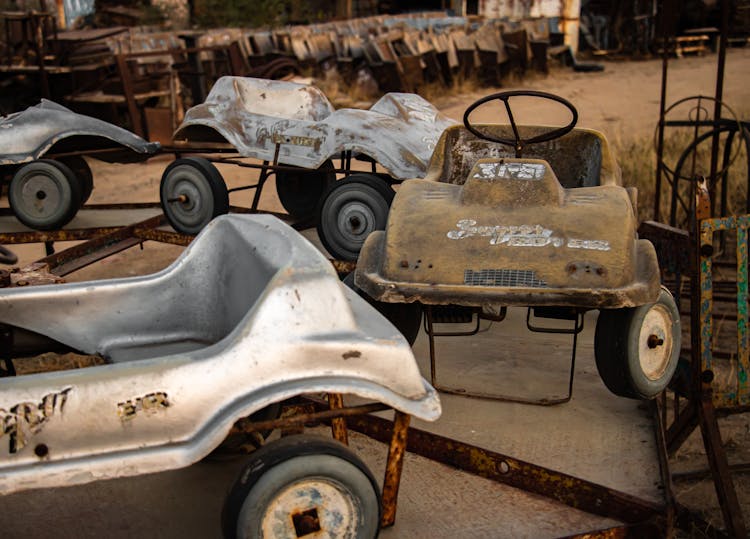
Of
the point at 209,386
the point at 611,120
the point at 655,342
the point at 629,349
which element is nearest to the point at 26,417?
the point at 209,386

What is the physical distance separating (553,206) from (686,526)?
1253 mm

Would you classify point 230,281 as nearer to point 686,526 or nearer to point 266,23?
point 686,526

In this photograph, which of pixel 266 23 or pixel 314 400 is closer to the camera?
pixel 314 400

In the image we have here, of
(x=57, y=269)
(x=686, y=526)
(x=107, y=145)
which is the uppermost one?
(x=107, y=145)

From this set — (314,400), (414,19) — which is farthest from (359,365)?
(414,19)

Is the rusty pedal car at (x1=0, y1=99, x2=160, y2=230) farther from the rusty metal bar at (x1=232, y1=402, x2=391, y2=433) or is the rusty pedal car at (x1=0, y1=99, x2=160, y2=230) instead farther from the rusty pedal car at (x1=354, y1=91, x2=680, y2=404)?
the rusty metal bar at (x1=232, y1=402, x2=391, y2=433)

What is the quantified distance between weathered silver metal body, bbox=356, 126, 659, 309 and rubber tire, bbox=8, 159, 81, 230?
258 centimetres

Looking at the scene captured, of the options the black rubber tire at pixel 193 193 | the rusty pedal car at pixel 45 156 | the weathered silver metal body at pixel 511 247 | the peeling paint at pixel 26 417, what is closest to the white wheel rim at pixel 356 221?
the black rubber tire at pixel 193 193

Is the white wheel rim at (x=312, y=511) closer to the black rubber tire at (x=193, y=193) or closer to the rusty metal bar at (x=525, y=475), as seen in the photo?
the rusty metal bar at (x=525, y=475)

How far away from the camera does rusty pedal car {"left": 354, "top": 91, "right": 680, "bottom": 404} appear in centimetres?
285

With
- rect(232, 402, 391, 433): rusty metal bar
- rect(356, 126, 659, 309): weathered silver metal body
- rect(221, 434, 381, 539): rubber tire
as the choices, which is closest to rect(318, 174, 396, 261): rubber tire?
rect(356, 126, 659, 309): weathered silver metal body

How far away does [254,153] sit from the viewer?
196 inches

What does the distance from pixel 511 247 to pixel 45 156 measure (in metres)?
3.48

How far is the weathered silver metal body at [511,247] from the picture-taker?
2.84m
